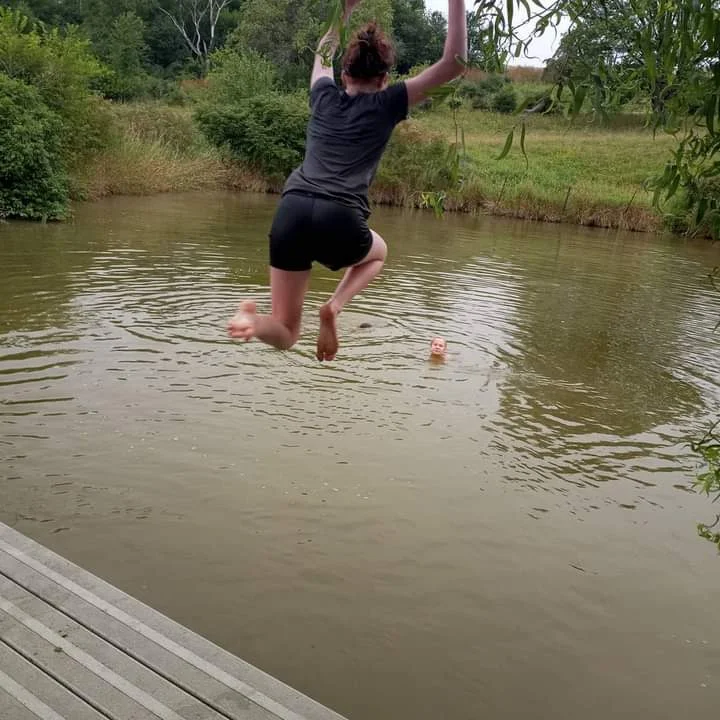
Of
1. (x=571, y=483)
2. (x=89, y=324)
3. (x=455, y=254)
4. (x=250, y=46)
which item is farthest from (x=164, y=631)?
(x=250, y=46)

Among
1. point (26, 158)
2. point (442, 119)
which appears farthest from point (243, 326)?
point (442, 119)

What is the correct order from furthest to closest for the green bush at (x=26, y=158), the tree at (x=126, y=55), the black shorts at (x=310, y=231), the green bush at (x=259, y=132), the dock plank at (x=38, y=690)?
the tree at (x=126, y=55), the green bush at (x=259, y=132), the green bush at (x=26, y=158), the dock plank at (x=38, y=690), the black shorts at (x=310, y=231)

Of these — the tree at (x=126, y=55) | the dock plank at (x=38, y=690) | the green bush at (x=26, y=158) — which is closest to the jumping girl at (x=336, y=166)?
the dock plank at (x=38, y=690)

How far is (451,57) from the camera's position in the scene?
2.68 m

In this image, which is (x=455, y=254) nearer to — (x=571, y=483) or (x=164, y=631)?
(x=571, y=483)

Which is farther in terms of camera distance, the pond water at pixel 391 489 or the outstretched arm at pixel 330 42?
the pond water at pixel 391 489

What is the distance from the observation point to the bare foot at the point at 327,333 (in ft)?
13.1

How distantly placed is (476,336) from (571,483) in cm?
484

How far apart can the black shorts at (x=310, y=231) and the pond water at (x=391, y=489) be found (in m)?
2.36

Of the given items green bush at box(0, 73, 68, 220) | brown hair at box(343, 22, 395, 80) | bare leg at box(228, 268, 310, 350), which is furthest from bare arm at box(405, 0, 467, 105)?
green bush at box(0, 73, 68, 220)

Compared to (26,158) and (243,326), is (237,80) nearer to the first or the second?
A: (26,158)

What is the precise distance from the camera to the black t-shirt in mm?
3113

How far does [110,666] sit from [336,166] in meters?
2.58

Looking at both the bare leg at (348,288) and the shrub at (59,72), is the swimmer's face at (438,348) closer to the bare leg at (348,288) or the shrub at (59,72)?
the bare leg at (348,288)
